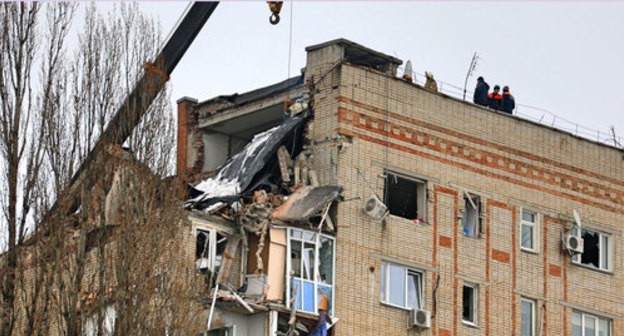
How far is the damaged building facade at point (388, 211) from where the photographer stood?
160ft

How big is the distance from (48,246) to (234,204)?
497cm

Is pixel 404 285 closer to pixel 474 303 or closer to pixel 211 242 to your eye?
pixel 474 303

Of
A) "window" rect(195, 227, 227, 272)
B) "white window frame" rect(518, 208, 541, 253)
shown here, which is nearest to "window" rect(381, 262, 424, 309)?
"white window frame" rect(518, 208, 541, 253)

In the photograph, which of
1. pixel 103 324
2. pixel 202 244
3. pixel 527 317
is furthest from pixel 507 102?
pixel 103 324

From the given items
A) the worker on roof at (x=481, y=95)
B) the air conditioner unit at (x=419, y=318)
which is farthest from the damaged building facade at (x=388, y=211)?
the worker on roof at (x=481, y=95)

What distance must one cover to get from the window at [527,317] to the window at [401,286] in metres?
3.05

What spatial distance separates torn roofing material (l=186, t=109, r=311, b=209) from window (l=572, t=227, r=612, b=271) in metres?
8.04

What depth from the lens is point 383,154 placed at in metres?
50.7

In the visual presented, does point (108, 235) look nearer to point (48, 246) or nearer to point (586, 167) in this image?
point (48, 246)

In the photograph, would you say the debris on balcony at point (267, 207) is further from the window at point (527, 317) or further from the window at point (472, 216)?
the window at point (527, 317)

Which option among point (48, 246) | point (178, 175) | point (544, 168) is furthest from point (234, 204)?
point (544, 168)

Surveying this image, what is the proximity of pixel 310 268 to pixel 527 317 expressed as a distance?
20.8ft

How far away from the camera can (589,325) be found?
53.9 meters

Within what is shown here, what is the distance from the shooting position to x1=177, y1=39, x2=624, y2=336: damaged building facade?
48.7 m
